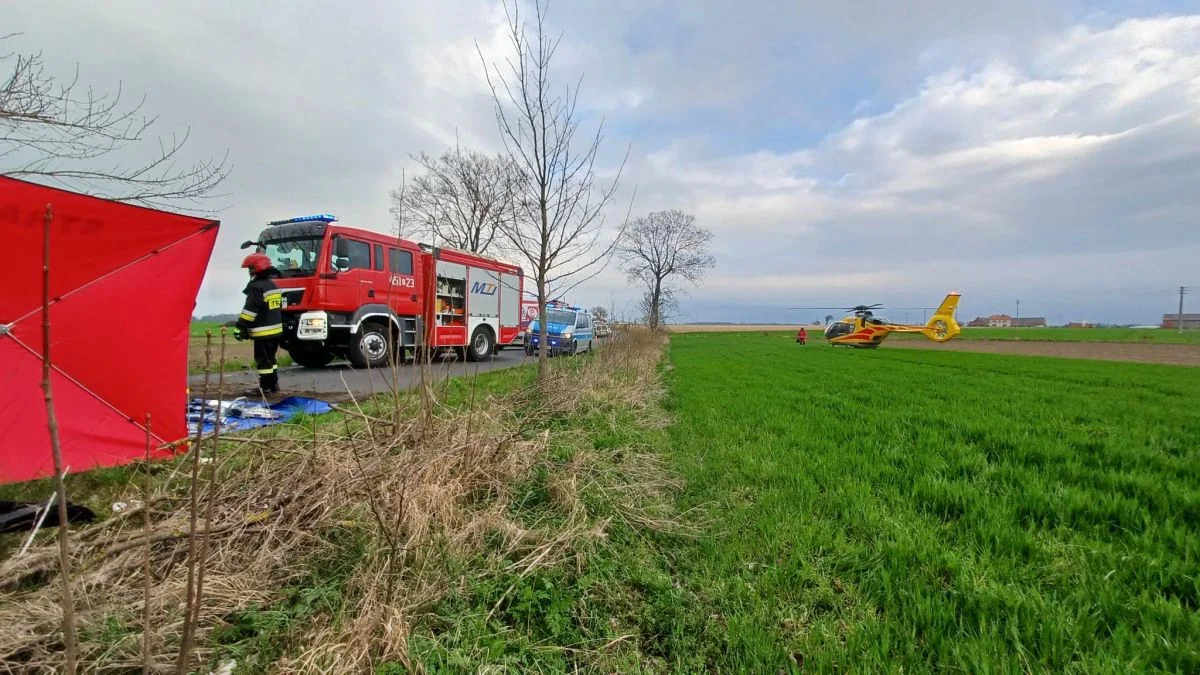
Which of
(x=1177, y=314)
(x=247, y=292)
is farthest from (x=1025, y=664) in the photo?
(x=1177, y=314)

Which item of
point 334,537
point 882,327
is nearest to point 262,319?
point 334,537

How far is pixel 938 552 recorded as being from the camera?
230cm

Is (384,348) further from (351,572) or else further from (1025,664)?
(1025,664)

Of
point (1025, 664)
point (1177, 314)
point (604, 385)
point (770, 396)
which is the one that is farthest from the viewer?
point (1177, 314)

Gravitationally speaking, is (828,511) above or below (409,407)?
below

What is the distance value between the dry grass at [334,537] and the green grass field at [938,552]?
642 millimetres

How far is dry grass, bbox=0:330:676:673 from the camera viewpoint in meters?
1.49

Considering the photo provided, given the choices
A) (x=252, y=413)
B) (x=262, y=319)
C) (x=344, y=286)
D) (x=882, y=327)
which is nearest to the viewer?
(x=252, y=413)

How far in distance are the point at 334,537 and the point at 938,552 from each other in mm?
3023

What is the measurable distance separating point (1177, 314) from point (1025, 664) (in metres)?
125

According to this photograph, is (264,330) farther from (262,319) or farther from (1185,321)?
(1185,321)

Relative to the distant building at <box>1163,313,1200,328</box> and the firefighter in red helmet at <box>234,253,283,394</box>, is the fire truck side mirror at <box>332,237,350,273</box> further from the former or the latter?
the distant building at <box>1163,313,1200,328</box>

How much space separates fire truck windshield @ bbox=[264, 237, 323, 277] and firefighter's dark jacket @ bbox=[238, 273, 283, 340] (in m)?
2.32

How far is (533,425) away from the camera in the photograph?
4.39 meters
